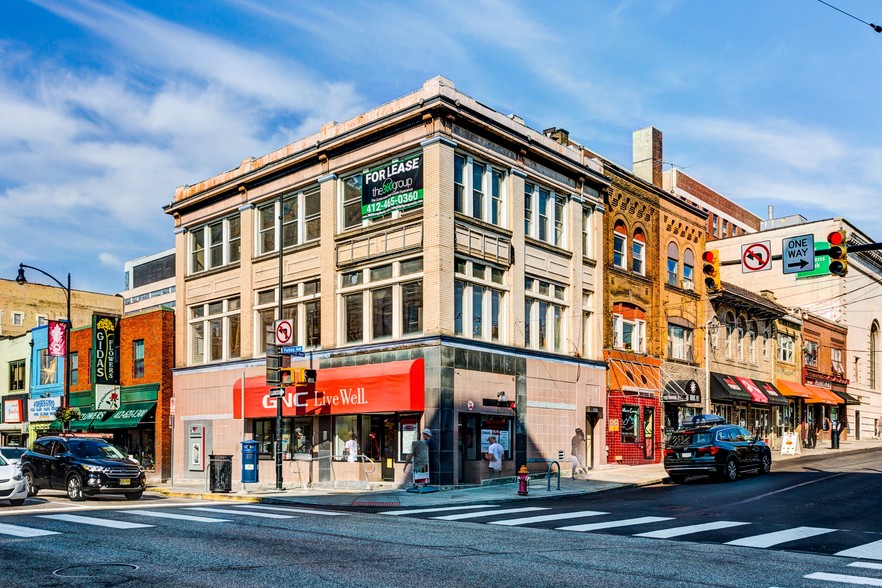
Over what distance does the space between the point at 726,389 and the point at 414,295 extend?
1951 cm

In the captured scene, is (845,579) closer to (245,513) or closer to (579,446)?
(245,513)

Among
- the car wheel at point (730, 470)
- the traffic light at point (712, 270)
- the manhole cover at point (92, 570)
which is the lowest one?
the car wheel at point (730, 470)

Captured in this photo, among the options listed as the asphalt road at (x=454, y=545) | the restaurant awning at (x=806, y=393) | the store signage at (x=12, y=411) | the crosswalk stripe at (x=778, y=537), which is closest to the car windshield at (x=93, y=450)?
the asphalt road at (x=454, y=545)

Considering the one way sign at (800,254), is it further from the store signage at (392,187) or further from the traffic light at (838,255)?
the store signage at (392,187)

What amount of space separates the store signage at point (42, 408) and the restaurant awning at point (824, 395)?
136 feet

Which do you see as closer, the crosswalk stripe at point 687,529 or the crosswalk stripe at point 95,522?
the crosswalk stripe at point 95,522

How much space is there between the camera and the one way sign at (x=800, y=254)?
784 inches

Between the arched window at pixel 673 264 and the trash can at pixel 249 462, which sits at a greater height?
the arched window at pixel 673 264

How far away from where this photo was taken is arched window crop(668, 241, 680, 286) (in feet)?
133

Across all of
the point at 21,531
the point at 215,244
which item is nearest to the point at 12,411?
the point at 215,244

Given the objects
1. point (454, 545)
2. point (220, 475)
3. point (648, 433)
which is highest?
point (454, 545)

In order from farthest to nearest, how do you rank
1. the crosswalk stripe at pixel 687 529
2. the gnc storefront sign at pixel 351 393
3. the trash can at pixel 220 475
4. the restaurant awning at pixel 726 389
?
the restaurant awning at pixel 726 389 < the gnc storefront sign at pixel 351 393 < the trash can at pixel 220 475 < the crosswalk stripe at pixel 687 529

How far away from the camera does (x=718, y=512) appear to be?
63.7 feet

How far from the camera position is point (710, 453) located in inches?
1096
